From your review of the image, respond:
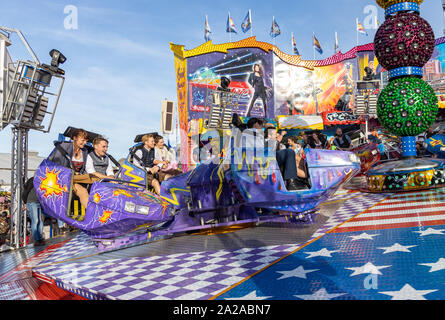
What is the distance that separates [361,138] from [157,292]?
9.78 metres

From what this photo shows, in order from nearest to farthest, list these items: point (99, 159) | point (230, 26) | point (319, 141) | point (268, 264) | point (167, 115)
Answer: point (268, 264), point (99, 159), point (319, 141), point (167, 115), point (230, 26)

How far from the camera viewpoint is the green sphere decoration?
18.0 ft

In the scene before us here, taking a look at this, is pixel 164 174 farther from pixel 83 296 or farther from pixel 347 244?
pixel 347 244

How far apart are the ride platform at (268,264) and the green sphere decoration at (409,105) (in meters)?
2.12

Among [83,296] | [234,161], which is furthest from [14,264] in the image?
[234,161]

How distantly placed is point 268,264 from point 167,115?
47.7ft

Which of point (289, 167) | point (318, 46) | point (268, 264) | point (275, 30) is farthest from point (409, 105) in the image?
point (318, 46)

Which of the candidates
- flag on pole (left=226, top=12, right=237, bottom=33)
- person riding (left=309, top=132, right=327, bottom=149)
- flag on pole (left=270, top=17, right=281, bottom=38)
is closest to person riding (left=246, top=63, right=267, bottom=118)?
flag on pole (left=226, top=12, right=237, bottom=33)

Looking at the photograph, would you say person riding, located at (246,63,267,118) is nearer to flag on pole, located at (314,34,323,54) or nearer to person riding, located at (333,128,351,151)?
flag on pole, located at (314,34,323,54)

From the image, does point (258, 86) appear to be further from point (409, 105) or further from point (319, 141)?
point (409, 105)

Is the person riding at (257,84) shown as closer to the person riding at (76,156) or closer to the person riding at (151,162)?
the person riding at (151,162)

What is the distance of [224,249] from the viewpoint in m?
2.98

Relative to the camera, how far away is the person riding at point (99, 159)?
12.5 feet

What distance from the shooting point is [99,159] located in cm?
391
